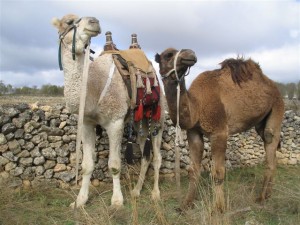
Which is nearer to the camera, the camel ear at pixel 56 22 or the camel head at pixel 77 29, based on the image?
the camel head at pixel 77 29

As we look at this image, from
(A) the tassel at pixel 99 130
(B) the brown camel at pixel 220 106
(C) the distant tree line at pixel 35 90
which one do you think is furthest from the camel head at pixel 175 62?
(C) the distant tree line at pixel 35 90

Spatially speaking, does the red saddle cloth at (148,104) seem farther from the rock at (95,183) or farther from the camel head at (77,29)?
the rock at (95,183)

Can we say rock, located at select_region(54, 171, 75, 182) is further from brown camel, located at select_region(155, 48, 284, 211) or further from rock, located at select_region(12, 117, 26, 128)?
brown camel, located at select_region(155, 48, 284, 211)

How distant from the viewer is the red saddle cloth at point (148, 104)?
17.5 ft

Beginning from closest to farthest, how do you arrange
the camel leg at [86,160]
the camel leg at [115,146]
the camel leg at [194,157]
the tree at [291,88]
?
the camel leg at [194,157], the camel leg at [115,146], the camel leg at [86,160], the tree at [291,88]

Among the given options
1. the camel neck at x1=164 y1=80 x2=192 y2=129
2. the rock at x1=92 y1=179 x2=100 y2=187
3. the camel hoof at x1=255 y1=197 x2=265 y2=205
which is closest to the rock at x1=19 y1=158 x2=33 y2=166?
the rock at x1=92 y1=179 x2=100 y2=187

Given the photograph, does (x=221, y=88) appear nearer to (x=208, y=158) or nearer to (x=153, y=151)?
(x=153, y=151)

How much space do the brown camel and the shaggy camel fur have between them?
925 millimetres

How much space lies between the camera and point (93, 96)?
499cm

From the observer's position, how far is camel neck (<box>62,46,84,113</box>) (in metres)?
4.59

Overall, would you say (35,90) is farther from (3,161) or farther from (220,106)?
(220,106)

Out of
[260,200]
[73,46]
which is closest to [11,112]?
[73,46]

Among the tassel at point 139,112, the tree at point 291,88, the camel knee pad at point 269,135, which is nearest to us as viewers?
the tassel at point 139,112

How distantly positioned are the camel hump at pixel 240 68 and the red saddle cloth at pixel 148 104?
3.71 ft
